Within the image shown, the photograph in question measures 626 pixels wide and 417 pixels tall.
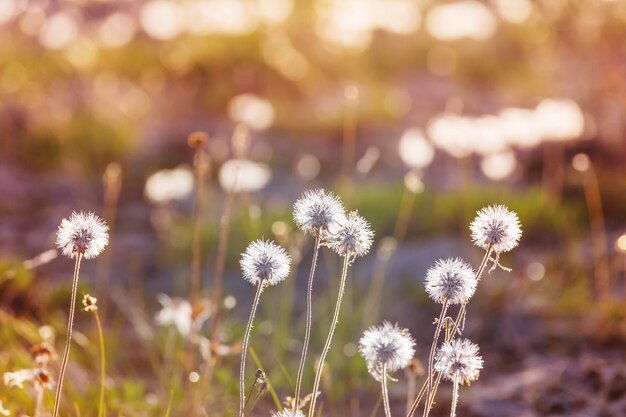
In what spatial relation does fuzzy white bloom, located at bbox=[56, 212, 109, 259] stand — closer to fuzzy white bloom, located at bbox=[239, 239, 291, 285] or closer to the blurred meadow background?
fuzzy white bloom, located at bbox=[239, 239, 291, 285]

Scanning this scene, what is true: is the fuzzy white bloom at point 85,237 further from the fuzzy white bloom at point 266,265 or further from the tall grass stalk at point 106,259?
the tall grass stalk at point 106,259

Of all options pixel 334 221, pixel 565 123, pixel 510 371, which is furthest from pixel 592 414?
pixel 565 123

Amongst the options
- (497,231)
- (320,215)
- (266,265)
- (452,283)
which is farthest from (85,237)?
(497,231)

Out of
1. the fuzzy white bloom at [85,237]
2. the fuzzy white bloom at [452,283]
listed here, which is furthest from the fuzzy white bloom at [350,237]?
the fuzzy white bloom at [85,237]

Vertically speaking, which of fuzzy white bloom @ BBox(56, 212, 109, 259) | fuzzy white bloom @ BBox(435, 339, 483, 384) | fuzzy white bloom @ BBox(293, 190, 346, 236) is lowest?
fuzzy white bloom @ BBox(435, 339, 483, 384)

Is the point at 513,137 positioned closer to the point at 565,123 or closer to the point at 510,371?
the point at 565,123

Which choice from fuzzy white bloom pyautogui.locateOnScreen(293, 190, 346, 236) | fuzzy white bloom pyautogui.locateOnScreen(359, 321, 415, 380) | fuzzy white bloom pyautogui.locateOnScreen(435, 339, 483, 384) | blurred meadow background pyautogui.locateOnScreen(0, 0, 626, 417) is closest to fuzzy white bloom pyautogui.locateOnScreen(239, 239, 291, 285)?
fuzzy white bloom pyautogui.locateOnScreen(293, 190, 346, 236)
